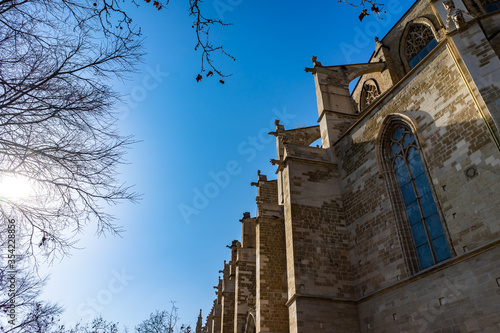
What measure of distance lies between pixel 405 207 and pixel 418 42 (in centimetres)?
1033

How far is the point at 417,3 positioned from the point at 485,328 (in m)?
15.3

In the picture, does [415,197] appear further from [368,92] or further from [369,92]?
[368,92]

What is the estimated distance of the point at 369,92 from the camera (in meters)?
18.2

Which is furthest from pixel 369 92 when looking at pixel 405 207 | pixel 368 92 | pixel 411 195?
pixel 405 207

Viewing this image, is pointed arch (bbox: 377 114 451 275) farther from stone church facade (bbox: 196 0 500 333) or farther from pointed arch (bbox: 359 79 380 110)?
pointed arch (bbox: 359 79 380 110)

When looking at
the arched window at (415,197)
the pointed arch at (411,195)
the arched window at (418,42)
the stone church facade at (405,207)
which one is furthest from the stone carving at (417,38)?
the arched window at (415,197)

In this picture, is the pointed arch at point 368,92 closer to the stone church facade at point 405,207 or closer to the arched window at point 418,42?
the arched window at point 418,42

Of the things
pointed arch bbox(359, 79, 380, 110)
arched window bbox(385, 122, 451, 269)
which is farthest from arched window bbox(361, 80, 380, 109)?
arched window bbox(385, 122, 451, 269)

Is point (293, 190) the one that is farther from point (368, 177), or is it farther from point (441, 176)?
point (441, 176)

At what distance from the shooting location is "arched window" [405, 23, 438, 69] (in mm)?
15242

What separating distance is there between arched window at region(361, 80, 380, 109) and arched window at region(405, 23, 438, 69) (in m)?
1.98

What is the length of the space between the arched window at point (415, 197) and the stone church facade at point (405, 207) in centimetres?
3

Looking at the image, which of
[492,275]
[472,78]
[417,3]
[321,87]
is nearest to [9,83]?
[492,275]

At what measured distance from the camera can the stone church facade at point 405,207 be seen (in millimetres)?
6969
